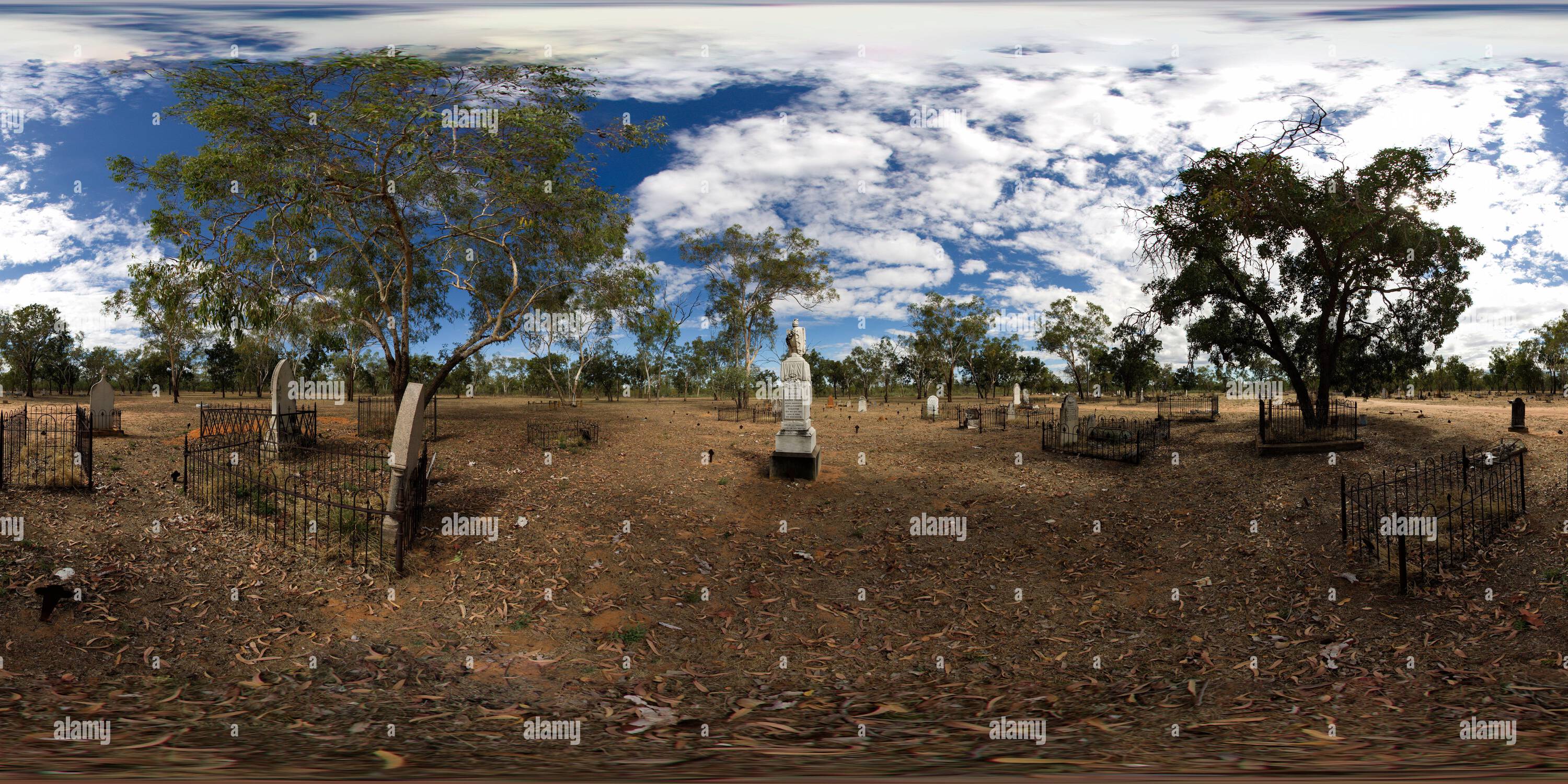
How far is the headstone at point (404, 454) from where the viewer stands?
24.7ft

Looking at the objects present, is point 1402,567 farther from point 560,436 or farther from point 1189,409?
point 1189,409

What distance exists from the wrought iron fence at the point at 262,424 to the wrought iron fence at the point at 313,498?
0.75 metres

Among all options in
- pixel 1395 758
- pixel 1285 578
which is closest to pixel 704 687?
pixel 1395 758

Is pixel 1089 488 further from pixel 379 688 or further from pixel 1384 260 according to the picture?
pixel 379 688

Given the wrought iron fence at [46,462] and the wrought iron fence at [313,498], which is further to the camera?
the wrought iron fence at [46,462]

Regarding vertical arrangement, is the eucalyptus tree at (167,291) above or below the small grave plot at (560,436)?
above

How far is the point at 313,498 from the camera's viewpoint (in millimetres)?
7273

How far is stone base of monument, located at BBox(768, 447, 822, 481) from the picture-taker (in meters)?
11.9

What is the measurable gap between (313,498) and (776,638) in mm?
5312
